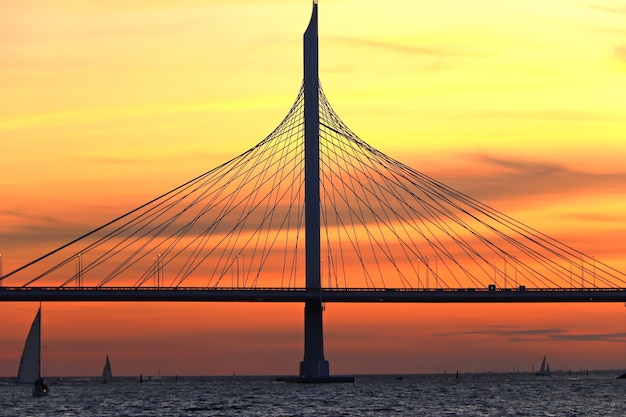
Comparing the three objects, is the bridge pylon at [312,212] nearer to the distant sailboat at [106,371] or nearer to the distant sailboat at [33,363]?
the distant sailboat at [33,363]

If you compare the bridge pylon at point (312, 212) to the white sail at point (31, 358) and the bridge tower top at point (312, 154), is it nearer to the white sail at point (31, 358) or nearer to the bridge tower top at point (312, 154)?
the bridge tower top at point (312, 154)

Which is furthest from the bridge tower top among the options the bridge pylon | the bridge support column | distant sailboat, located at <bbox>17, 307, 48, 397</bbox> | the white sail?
distant sailboat, located at <bbox>17, 307, 48, 397</bbox>

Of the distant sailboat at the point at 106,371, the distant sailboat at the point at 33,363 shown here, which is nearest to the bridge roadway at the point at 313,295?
the distant sailboat at the point at 33,363

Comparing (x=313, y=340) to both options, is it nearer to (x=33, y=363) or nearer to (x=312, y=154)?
(x=312, y=154)

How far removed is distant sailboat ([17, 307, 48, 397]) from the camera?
12544 cm

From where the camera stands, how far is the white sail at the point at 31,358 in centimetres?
12481

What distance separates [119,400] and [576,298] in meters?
39.8

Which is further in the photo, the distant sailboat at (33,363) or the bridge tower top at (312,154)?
the distant sailboat at (33,363)

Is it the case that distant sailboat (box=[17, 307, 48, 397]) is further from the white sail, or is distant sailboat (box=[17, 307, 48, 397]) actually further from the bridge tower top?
the bridge tower top

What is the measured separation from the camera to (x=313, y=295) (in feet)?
372

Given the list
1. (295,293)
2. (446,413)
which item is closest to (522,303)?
(295,293)

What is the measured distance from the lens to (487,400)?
118500 millimetres

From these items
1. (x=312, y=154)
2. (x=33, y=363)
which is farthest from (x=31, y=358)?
(x=312, y=154)

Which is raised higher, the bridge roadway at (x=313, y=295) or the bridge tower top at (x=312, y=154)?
the bridge tower top at (x=312, y=154)
